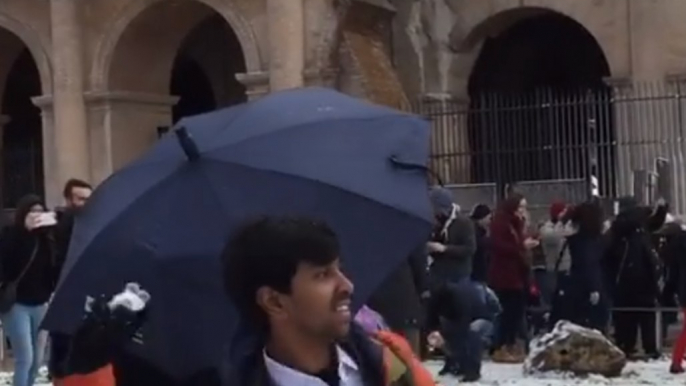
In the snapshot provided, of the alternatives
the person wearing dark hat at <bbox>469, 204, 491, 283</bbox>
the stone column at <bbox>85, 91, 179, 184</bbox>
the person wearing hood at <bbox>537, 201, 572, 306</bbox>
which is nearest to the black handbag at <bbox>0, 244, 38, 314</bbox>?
the person wearing dark hat at <bbox>469, 204, 491, 283</bbox>

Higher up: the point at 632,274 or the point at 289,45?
the point at 289,45

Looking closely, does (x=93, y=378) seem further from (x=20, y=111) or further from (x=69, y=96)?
(x=20, y=111)

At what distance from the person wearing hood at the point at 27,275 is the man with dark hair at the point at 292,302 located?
264 inches

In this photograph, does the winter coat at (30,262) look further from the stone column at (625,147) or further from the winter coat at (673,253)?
the stone column at (625,147)

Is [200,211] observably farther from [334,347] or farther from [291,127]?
[334,347]

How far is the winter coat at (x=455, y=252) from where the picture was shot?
35.7 ft

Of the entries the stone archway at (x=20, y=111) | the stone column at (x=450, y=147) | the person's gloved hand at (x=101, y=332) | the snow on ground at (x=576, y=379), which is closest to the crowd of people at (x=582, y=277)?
the snow on ground at (x=576, y=379)

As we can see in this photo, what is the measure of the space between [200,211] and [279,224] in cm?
136

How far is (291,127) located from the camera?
4859 mm

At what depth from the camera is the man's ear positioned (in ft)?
9.86

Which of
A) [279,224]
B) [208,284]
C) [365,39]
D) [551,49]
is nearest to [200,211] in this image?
[208,284]

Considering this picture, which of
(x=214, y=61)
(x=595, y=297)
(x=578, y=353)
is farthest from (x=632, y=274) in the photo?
(x=214, y=61)

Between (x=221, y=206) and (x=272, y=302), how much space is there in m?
1.42

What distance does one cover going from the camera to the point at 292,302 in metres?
3.00
